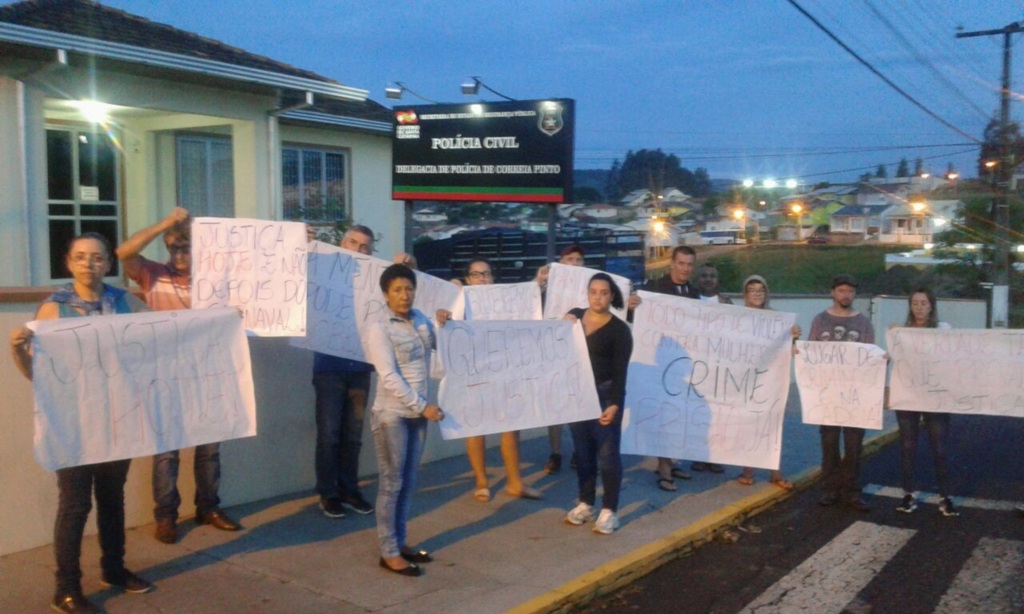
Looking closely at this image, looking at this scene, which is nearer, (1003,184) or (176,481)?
(176,481)

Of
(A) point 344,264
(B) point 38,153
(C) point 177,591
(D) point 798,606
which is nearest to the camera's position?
(C) point 177,591

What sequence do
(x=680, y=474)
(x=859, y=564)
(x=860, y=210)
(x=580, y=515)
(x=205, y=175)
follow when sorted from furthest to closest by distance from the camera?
(x=860, y=210)
(x=205, y=175)
(x=680, y=474)
(x=580, y=515)
(x=859, y=564)

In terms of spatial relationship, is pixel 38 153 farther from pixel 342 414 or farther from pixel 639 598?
pixel 639 598

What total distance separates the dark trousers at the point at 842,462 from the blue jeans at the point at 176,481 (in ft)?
15.6

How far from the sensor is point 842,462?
7.82 m

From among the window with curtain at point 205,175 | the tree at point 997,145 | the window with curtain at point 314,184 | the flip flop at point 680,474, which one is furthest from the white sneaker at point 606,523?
the tree at point 997,145

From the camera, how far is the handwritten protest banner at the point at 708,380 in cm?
744

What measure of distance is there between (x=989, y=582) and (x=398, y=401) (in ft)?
13.1

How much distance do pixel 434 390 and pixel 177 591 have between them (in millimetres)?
3690

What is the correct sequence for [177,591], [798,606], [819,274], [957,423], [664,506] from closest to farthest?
1. [177,591]
2. [798,606]
3. [664,506]
4. [957,423]
5. [819,274]

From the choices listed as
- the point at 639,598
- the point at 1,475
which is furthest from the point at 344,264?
the point at 639,598

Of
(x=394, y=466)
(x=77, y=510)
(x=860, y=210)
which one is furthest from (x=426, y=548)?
(x=860, y=210)

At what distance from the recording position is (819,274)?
32.4 metres

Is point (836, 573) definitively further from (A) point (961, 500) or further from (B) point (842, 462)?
(A) point (961, 500)
